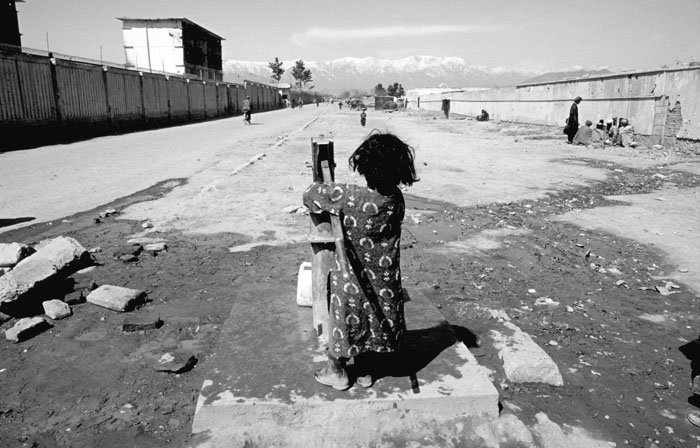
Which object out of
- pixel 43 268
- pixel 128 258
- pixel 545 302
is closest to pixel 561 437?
pixel 545 302

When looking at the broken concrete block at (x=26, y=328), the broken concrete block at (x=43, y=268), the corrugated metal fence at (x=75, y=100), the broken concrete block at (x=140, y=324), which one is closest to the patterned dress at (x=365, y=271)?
the broken concrete block at (x=140, y=324)

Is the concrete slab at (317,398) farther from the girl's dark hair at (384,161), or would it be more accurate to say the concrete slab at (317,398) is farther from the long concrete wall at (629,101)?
the long concrete wall at (629,101)

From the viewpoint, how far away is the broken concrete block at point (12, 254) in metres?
4.61

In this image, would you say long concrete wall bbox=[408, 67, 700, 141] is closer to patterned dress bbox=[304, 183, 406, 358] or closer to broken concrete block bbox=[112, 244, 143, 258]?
broken concrete block bbox=[112, 244, 143, 258]

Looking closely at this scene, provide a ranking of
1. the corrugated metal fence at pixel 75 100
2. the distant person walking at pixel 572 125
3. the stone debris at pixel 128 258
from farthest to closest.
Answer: the distant person walking at pixel 572 125, the corrugated metal fence at pixel 75 100, the stone debris at pixel 128 258

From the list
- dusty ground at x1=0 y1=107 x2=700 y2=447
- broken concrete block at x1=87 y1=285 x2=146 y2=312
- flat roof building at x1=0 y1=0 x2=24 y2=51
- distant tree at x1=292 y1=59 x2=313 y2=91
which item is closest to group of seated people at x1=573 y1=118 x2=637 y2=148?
dusty ground at x1=0 y1=107 x2=700 y2=447

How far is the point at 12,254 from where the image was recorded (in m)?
4.68

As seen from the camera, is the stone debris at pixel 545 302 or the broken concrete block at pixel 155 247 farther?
the broken concrete block at pixel 155 247

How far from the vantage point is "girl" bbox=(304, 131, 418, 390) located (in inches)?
96.2

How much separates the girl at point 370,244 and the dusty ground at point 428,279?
3.34ft

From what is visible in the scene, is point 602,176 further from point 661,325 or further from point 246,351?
point 246,351

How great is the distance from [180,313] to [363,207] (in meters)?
2.30

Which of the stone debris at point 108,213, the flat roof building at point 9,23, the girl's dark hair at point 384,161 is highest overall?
the flat roof building at point 9,23

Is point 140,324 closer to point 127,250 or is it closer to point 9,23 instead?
point 127,250
